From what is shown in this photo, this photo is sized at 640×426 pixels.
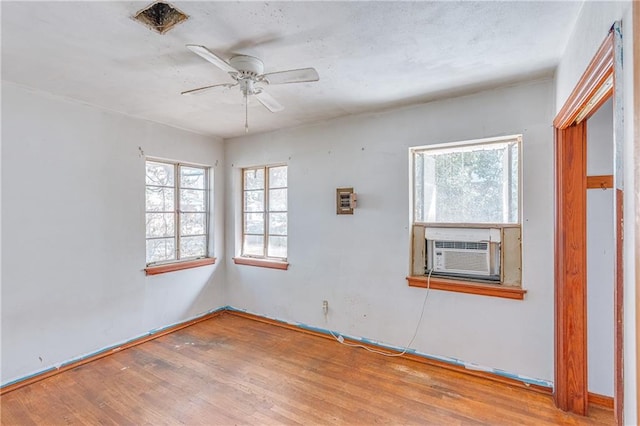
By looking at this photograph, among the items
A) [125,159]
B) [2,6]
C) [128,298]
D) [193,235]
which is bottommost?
[128,298]

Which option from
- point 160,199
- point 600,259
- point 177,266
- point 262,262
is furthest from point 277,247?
point 600,259

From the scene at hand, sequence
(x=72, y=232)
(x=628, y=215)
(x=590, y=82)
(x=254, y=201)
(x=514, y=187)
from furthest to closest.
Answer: (x=254, y=201) → (x=72, y=232) → (x=514, y=187) → (x=590, y=82) → (x=628, y=215)

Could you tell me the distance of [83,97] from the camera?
273 centimetres

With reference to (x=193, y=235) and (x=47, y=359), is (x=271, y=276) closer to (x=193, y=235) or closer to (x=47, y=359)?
(x=193, y=235)

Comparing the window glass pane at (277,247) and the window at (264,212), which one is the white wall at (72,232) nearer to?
the window at (264,212)

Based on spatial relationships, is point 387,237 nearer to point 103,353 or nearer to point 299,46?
point 299,46

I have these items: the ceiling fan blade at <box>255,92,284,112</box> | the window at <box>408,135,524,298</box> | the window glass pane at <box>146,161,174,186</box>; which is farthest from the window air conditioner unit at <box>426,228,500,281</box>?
the window glass pane at <box>146,161,174,186</box>

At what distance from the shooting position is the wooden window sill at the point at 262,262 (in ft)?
12.4

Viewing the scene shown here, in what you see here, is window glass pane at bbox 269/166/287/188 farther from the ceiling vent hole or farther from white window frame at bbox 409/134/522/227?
the ceiling vent hole

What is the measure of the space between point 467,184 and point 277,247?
7.55 feet

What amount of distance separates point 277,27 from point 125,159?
2.35 m

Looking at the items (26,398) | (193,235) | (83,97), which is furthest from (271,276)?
(83,97)

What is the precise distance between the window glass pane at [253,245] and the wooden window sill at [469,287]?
6.59 feet

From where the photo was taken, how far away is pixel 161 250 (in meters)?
3.62
